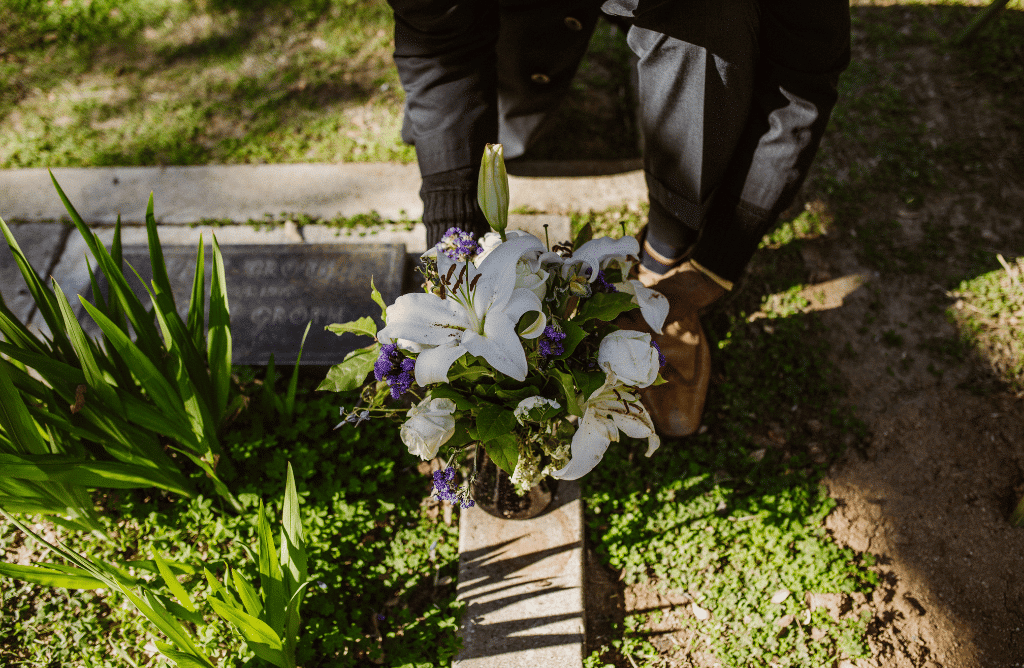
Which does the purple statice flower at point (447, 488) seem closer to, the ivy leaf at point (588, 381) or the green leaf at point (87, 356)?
the ivy leaf at point (588, 381)

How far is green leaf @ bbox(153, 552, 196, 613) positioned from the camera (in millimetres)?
1235

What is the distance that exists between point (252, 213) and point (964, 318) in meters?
2.90

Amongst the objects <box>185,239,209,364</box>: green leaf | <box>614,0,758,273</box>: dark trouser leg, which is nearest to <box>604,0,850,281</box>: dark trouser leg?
<box>614,0,758,273</box>: dark trouser leg

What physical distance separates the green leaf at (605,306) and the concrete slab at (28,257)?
7.38 ft

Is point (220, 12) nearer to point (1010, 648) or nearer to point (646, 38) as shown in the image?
point (646, 38)

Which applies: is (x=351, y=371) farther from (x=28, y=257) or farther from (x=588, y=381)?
(x=28, y=257)

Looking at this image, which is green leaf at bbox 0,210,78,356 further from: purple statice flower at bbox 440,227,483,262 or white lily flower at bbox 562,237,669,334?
white lily flower at bbox 562,237,669,334

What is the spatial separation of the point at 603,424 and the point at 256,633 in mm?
848

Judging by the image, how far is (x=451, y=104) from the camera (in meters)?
1.80

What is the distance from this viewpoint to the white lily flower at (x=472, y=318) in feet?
3.30

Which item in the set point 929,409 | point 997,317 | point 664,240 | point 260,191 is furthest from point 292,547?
point 997,317

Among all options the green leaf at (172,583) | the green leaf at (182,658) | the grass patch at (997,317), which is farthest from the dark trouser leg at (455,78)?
the grass patch at (997,317)

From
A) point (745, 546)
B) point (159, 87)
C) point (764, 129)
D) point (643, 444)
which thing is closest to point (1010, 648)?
point (745, 546)

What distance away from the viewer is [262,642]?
126 cm
